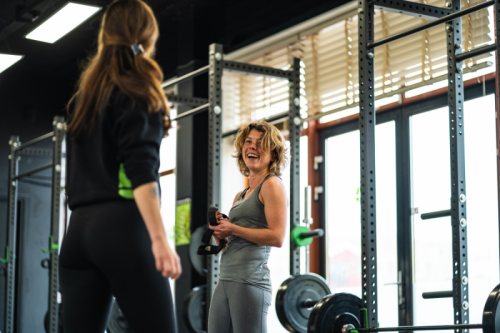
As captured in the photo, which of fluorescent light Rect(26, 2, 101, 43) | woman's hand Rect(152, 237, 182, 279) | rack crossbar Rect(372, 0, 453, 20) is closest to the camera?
woman's hand Rect(152, 237, 182, 279)

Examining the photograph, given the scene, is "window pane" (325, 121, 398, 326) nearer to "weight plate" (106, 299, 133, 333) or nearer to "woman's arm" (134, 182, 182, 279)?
"weight plate" (106, 299, 133, 333)

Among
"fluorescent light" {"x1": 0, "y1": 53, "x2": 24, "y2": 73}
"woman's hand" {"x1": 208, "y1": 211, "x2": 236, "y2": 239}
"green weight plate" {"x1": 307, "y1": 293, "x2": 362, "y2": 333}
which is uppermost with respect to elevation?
"fluorescent light" {"x1": 0, "y1": 53, "x2": 24, "y2": 73}

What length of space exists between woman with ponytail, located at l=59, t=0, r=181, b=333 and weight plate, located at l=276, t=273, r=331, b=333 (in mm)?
1802

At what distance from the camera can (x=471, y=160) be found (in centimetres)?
360

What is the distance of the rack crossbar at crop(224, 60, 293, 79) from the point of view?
138 inches

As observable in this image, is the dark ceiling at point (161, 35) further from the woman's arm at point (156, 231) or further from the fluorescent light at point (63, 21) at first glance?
the woman's arm at point (156, 231)

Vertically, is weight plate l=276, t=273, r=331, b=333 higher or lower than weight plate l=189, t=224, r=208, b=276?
lower

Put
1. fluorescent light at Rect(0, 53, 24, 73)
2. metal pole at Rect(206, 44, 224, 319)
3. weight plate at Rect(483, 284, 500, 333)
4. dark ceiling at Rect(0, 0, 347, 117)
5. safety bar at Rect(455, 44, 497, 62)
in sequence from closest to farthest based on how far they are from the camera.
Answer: weight plate at Rect(483, 284, 500, 333) < safety bar at Rect(455, 44, 497, 62) < metal pole at Rect(206, 44, 224, 319) < dark ceiling at Rect(0, 0, 347, 117) < fluorescent light at Rect(0, 53, 24, 73)

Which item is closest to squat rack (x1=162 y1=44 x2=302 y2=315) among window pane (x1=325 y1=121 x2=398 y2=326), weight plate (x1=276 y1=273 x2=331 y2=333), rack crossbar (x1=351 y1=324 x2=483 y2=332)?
weight plate (x1=276 y1=273 x2=331 y2=333)

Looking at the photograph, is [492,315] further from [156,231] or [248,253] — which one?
[156,231]

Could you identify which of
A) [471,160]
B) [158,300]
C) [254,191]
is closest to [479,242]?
[471,160]

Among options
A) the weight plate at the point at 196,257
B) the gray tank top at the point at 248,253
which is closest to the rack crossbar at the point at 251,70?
the weight plate at the point at 196,257

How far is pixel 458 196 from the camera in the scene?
2.50 metres

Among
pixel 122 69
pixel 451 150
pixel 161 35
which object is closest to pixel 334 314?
pixel 451 150
